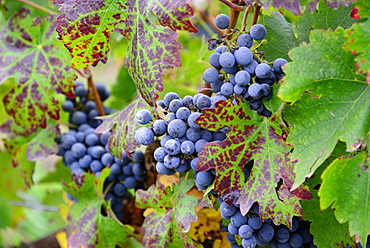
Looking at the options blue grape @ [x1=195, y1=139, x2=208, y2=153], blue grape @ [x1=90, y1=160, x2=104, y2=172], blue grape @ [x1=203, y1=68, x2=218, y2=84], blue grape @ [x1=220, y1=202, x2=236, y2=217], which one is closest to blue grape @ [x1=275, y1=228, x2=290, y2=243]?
blue grape @ [x1=220, y1=202, x2=236, y2=217]

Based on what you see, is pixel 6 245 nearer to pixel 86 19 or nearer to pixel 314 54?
pixel 86 19

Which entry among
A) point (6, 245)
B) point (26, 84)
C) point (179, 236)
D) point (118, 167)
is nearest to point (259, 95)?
point (179, 236)

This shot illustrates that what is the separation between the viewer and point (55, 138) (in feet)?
3.89

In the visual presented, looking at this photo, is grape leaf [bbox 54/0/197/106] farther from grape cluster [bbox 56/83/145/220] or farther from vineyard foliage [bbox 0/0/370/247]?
grape cluster [bbox 56/83/145/220]

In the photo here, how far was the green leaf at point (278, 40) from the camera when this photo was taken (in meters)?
0.80

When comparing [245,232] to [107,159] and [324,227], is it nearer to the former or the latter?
[324,227]

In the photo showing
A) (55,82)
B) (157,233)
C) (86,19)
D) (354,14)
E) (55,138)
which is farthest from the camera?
(55,138)

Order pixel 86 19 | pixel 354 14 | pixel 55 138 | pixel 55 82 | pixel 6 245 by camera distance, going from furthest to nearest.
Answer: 1. pixel 6 245
2. pixel 55 138
3. pixel 55 82
4. pixel 86 19
5. pixel 354 14

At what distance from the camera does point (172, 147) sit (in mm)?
737

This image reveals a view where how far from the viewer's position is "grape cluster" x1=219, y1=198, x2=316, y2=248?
744 millimetres

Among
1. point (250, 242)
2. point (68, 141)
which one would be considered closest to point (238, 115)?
point (250, 242)

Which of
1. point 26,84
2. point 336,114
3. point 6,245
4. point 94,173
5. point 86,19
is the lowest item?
point 6,245

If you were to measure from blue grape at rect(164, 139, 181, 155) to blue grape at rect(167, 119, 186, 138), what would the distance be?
0.01 meters

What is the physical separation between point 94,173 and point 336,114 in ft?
2.45
